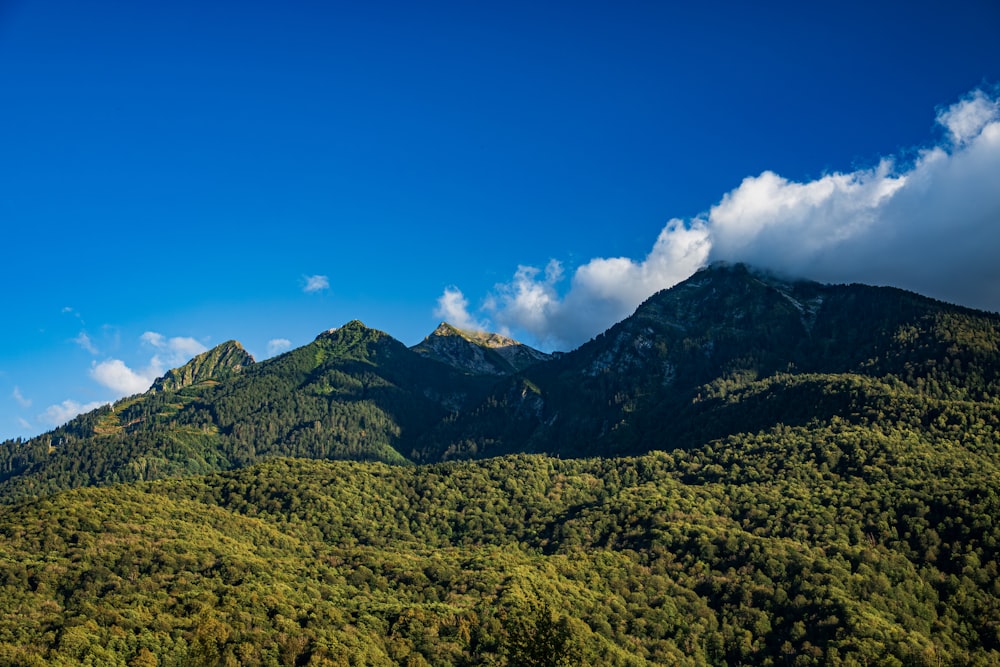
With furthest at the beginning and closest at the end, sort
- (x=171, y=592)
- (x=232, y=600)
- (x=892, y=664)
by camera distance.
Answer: (x=171, y=592) < (x=232, y=600) < (x=892, y=664)

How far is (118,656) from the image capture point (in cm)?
15462

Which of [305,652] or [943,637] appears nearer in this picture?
[305,652]

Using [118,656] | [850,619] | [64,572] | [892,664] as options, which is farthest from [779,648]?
[64,572]

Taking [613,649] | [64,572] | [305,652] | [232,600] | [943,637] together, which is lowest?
[943,637]

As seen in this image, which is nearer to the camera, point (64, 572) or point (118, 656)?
point (118, 656)

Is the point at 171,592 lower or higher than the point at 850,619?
higher

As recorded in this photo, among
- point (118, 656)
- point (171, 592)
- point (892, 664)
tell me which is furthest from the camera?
point (171, 592)

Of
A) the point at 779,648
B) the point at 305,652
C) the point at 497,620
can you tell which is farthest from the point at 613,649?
the point at 305,652

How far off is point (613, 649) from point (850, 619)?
59675 mm

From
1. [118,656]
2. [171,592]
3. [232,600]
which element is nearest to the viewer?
[118,656]

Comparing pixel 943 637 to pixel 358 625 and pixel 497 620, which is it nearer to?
pixel 497 620

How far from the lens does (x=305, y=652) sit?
170m

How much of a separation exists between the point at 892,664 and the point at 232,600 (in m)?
154

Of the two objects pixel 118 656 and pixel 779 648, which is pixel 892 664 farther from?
pixel 118 656
